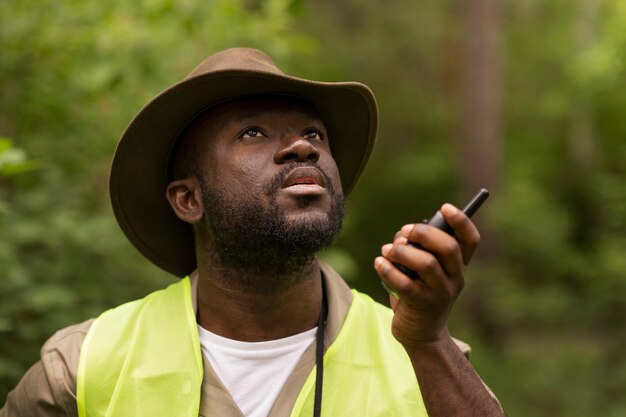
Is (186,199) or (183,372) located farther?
(186,199)

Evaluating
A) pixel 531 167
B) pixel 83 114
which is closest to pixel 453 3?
pixel 531 167

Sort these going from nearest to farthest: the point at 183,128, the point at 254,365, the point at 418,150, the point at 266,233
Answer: the point at 266,233 → the point at 254,365 → the point at 183,128 → the point at 418,150

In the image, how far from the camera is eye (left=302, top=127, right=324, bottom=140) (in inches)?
115

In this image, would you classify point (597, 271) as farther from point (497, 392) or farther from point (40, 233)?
A: point (40, 233)

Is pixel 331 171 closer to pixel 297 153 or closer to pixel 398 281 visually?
pixel 297 153

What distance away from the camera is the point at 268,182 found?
2697mm

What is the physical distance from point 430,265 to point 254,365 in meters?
1.00

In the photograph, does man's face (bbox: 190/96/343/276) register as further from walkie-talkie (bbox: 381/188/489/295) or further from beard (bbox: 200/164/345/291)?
walkie-talkie (bbox: 381/188/489/295)

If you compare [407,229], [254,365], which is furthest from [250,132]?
[407,229]

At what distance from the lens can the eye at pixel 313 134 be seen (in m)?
2.92

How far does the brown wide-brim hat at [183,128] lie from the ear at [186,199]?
0.42ft

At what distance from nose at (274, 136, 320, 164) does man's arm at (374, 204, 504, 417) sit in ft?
2.22

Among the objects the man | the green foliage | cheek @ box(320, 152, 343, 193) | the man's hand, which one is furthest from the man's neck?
the green foliage

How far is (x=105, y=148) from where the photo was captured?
16.8ft
